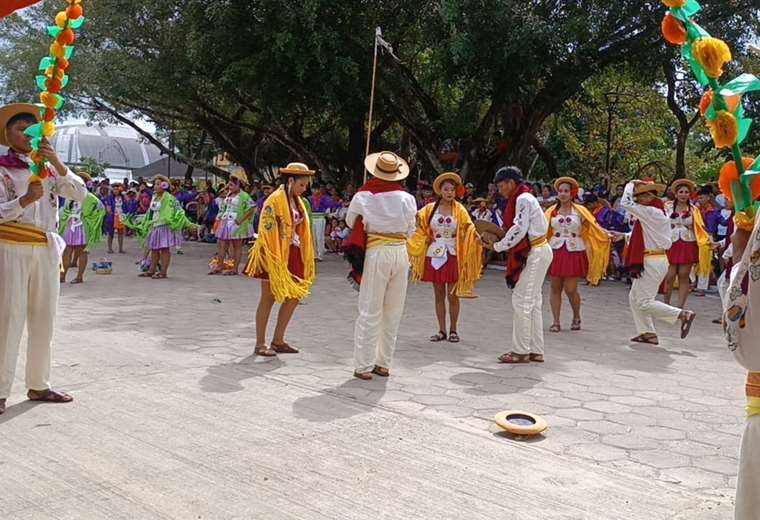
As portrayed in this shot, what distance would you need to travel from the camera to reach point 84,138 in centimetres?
5312

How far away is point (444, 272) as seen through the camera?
8.14 m

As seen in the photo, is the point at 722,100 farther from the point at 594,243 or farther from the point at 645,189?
the point at 594,243

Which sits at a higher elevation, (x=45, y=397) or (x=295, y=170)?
(x=295, y=170)

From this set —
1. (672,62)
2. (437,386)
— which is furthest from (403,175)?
(672,62)

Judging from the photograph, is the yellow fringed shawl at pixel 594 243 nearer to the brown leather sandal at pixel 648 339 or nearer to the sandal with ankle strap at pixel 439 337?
the brown leather sandal at pixel 648 339

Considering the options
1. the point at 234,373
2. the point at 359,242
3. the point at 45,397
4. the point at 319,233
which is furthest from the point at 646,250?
the point at 319,233

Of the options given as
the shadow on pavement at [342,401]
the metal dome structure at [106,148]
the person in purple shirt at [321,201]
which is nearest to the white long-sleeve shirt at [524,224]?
the shadow on pavement at [342,401]

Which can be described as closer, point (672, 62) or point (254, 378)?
point (254, 378)

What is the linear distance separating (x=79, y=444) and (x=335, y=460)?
1506 mm

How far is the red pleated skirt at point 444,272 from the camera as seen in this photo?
8.09 metres

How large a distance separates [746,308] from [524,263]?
4768mm

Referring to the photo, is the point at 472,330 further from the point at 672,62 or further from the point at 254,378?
the point at 672,62

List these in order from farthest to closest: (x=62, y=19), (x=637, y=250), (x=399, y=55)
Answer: (x=399, y=55) < (x=637, y=250) < (x=62, y=19)

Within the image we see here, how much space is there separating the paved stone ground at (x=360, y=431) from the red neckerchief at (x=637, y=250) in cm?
85
